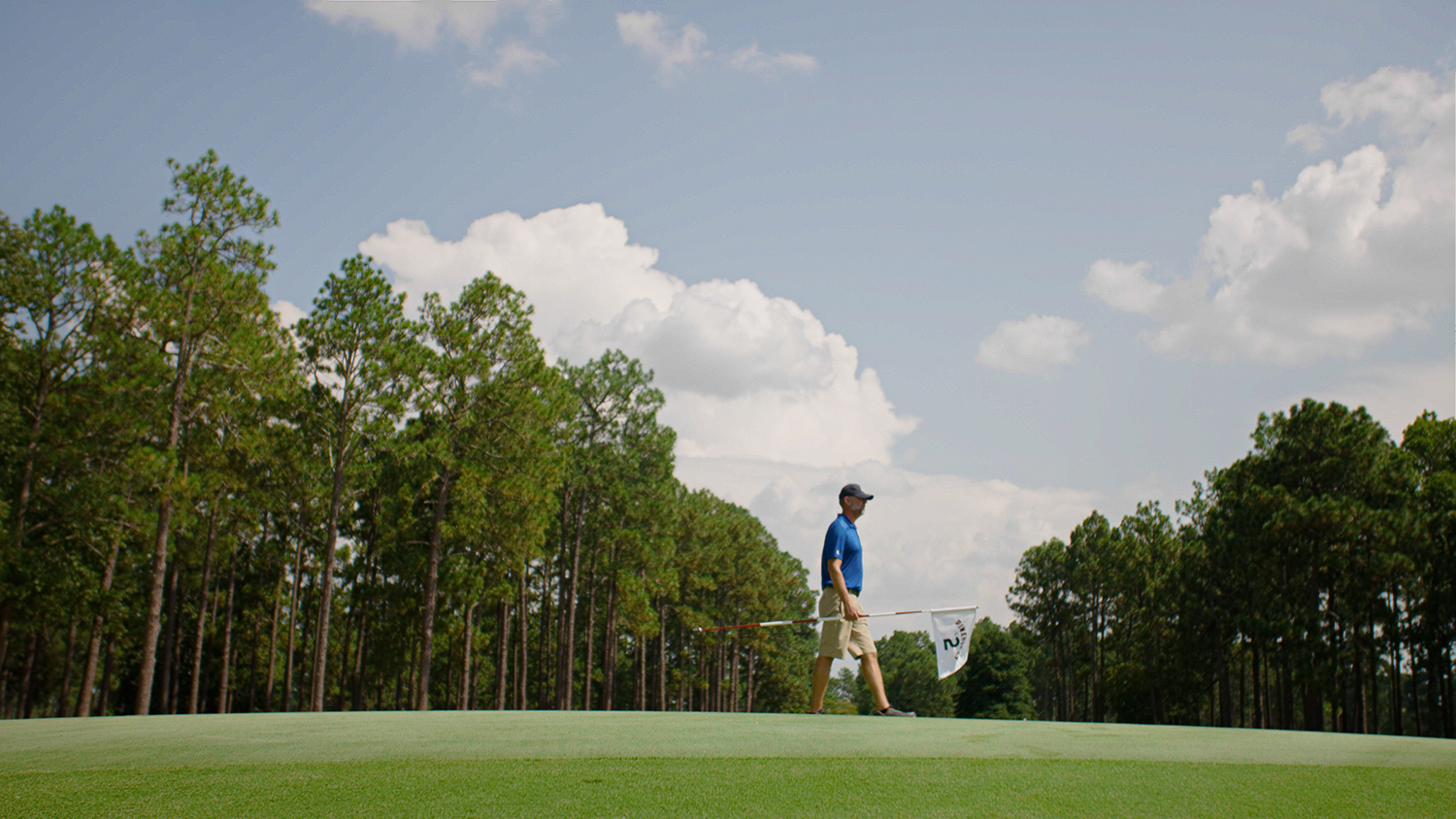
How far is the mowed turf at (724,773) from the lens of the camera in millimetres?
3961

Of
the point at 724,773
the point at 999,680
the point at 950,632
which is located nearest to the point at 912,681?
the point at 999,680

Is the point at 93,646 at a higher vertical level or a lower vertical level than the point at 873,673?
lower

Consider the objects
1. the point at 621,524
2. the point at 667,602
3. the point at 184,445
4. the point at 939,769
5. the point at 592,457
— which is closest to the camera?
the point at 939,769

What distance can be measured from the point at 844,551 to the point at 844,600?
0.47 m

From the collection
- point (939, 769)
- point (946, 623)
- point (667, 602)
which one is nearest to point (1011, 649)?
point (667, 602)

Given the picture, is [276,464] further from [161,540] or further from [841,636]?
[841,636]

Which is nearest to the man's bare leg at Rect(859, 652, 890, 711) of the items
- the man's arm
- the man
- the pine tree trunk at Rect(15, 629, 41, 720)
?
the man

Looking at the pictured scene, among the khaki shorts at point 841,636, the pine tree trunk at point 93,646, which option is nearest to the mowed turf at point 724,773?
the khaki shorts at point 841,636

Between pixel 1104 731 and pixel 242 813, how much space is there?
5709 millimetres

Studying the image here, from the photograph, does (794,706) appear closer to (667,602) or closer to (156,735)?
(667,602)

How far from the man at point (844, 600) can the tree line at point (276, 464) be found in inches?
660

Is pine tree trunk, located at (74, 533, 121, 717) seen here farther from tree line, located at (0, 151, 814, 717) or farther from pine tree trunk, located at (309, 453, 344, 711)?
pine tree trunk, located at (309, 453, 344, 711)

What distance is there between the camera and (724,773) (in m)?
4.54

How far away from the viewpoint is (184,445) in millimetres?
22156
